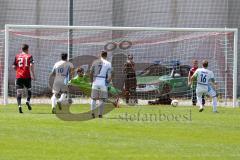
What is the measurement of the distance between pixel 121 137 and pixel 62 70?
28.3 ft

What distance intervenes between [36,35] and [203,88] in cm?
993

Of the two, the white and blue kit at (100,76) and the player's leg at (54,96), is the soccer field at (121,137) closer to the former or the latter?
the player's leg at (54,96)

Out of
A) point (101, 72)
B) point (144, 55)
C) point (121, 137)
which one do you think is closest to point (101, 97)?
point (101, 72)

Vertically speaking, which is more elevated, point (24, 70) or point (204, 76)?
point (24, 70)

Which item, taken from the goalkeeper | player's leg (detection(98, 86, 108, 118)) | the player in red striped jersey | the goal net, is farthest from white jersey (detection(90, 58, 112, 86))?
the goal net

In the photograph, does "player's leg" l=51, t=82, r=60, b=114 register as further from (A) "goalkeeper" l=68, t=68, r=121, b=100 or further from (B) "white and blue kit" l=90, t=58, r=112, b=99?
(A) "goalkeeper" l=68, t=68, r=121, b=100

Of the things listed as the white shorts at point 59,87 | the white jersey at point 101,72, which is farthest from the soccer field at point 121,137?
the white jersey at point 101,72

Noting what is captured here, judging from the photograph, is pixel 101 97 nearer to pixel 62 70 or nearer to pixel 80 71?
pixel 62 70

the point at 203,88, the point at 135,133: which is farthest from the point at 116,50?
the point at 135,133

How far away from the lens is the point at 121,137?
18375 mm

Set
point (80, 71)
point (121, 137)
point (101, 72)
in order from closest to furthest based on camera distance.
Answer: point (121, 137) → point (101, 72) → point (80, 71)

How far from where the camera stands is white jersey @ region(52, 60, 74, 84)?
86.9ft

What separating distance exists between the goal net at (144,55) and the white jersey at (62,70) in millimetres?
6852

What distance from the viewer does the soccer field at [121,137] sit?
15.2m
